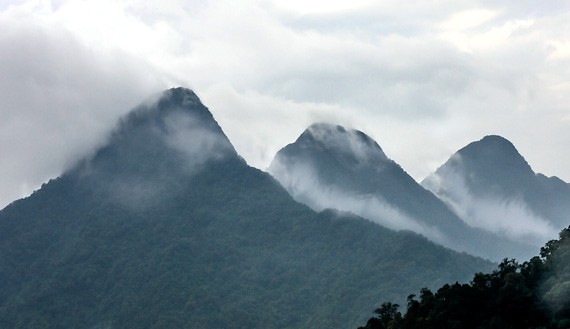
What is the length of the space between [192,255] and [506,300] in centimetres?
9939

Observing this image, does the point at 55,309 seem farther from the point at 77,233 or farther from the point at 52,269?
the point at 77,233

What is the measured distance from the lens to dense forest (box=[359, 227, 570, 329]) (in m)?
71.5

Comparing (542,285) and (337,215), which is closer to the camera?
(542,285)

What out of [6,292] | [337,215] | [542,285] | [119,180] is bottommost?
[542,285]

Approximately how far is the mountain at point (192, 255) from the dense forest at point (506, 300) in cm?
5736

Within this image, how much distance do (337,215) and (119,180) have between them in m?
45.3

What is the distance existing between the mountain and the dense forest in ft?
188

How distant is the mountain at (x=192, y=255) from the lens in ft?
493

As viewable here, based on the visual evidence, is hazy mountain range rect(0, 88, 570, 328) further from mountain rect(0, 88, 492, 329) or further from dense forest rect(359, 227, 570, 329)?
dense forest rect(359, 227, 570, 329)

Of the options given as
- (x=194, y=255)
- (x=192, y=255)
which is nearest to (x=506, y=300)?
(x=192, y=255)

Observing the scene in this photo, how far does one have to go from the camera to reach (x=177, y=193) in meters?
190

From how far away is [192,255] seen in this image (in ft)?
555

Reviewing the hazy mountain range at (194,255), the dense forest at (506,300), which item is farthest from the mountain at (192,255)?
the dense forest at (506,300)

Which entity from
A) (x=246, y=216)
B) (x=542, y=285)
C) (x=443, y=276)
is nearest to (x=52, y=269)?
(x=246, y=216)
